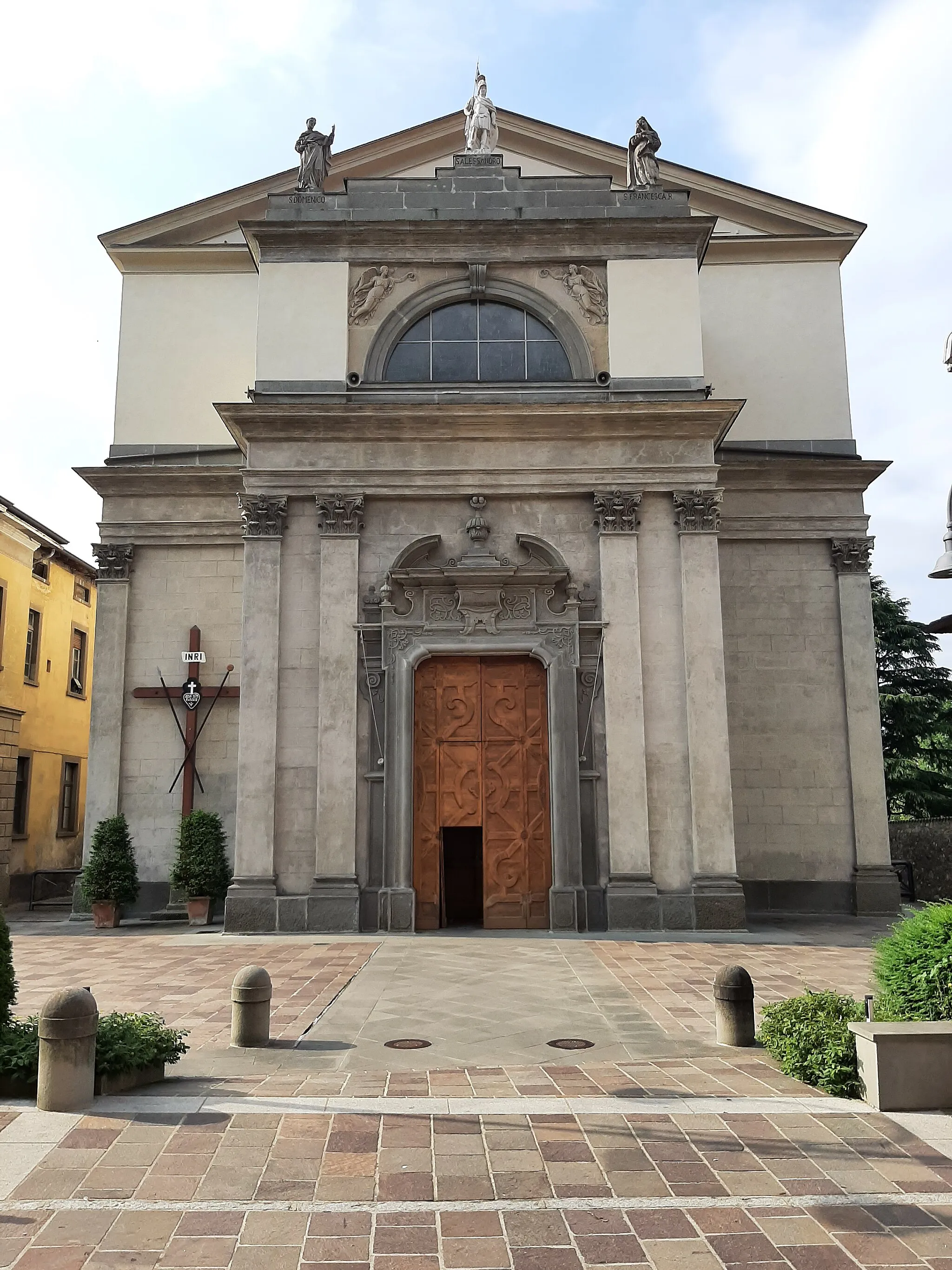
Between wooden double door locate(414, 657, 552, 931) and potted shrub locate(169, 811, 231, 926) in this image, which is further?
potted shrub locate(169, 811, 231, 926)

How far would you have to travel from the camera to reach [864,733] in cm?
1809

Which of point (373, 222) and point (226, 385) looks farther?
point (226, 385)

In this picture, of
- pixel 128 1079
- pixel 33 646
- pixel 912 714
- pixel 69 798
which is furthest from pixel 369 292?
pixel 912 714

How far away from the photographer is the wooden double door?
50.2ft

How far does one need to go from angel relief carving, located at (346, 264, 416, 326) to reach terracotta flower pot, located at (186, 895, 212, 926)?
1013 centimetres

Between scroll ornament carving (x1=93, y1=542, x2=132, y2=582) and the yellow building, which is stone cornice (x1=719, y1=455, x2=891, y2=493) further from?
the yellow building

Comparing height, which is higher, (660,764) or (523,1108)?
(660,764)

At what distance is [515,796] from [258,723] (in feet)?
13.6

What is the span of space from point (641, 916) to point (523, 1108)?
8790 mm

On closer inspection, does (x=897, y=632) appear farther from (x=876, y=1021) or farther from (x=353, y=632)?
(x=876, y=1021)

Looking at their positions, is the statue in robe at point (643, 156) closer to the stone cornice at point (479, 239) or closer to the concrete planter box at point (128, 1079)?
the stone cornice at point (479, 239)

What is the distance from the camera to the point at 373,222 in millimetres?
16766

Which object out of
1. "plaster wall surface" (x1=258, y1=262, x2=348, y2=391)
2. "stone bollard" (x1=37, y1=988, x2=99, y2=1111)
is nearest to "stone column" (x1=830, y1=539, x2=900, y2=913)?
"plaster wall surface" (x1=258, y1=262, x2=348, y2=391)

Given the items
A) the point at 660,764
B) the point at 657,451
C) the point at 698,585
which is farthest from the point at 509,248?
the point at 660,764
